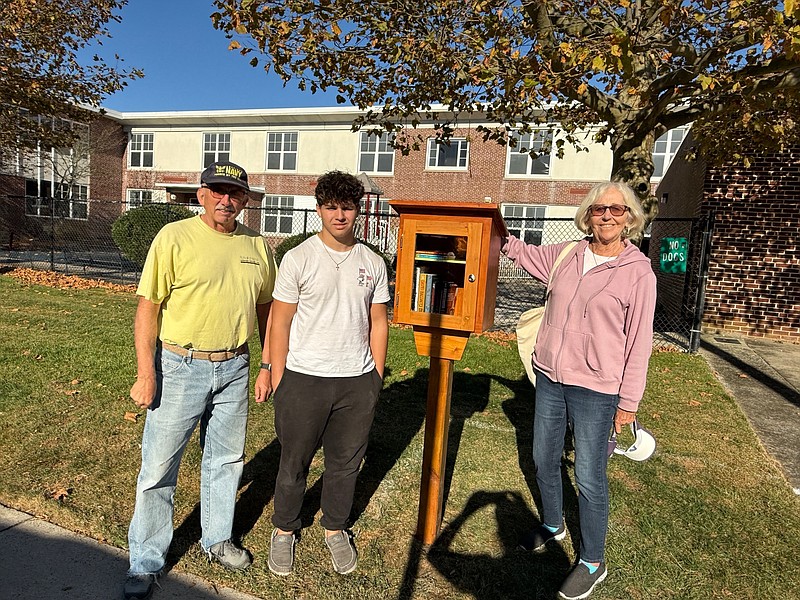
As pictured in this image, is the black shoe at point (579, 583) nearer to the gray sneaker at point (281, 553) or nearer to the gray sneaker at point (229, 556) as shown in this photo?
the gray sneaker at point (281, 553)

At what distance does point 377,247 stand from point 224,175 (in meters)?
9.54

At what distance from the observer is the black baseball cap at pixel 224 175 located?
233cm

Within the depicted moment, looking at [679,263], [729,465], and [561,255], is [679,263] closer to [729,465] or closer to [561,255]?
[729,465]

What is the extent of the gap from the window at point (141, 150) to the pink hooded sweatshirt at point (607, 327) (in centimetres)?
2917

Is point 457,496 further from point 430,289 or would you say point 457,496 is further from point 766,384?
point 766,384

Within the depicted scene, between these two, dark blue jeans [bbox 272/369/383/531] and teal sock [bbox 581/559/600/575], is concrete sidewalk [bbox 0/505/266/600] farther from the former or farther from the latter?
teal sock [bbox 581/559/600/575]

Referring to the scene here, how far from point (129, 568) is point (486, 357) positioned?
547 cm

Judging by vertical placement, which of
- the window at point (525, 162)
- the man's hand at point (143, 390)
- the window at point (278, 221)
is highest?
the window at point (525, 162)

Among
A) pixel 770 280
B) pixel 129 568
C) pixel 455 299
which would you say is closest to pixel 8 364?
pixel 129 568

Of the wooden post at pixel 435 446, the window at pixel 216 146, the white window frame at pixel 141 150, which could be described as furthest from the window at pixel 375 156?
the wooden post at pixel 435 446

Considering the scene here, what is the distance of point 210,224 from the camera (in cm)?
244

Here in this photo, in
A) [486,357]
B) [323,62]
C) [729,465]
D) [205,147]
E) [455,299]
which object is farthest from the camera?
[205,147]

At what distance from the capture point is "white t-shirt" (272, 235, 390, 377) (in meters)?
2.47

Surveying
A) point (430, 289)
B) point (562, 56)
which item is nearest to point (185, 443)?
point (430, 289)
